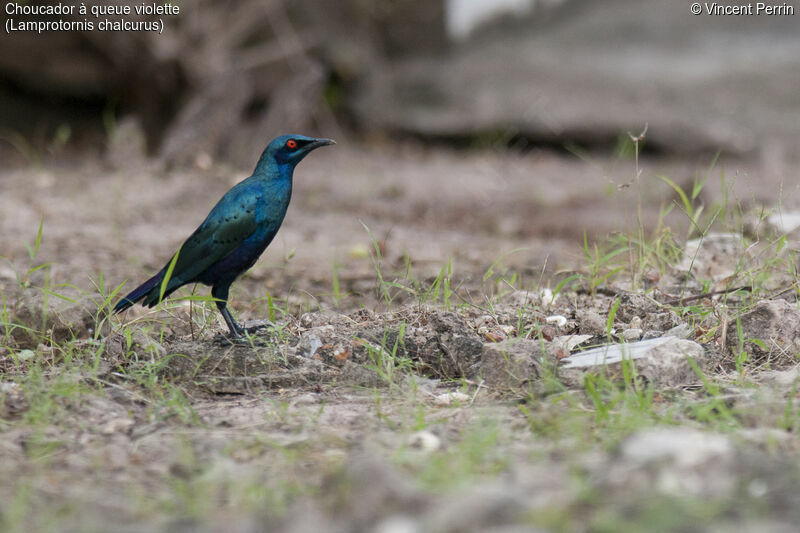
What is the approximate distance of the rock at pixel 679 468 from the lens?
168 centimetres

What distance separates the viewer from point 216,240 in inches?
118

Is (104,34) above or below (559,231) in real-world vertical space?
above

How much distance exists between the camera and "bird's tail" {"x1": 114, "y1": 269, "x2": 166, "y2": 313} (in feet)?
9.71

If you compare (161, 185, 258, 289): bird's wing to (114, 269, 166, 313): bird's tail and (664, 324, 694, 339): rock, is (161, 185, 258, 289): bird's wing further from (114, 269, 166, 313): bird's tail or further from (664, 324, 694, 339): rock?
(664, 324, 694, 339): rock

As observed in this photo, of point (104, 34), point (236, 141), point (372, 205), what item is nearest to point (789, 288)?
point (372, 205)

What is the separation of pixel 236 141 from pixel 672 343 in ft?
16.0

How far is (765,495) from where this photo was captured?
1705 mm

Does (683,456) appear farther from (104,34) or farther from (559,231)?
(104,34)

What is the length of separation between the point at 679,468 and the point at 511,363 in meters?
0.92

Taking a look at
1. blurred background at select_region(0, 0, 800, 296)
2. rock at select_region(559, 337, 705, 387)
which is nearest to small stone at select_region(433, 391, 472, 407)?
rock at select_region(559, 337, 705, 387)

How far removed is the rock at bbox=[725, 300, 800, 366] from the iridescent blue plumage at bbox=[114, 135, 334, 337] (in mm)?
1535

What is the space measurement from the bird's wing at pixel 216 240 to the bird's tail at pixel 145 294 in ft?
0.18

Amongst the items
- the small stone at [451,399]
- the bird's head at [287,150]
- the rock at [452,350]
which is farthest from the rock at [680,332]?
the bird's head at [287,150]

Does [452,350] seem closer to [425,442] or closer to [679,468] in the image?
[425,442]
